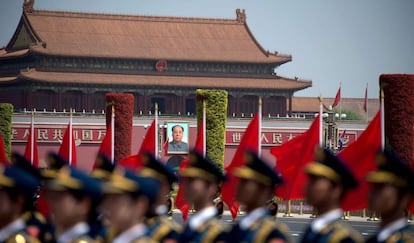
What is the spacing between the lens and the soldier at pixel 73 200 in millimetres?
7188

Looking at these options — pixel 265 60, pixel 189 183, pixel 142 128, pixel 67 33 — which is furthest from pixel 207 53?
pixel 189 183

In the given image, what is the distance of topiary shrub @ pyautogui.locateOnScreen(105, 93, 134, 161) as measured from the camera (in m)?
42.4

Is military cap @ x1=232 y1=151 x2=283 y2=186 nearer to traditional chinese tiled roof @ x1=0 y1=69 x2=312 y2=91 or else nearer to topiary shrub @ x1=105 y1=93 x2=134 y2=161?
topiary shrub @ x1=105 y1=93 x2=134 y2=161

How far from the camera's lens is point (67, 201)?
7195mm

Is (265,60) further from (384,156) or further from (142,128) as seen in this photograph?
(384,156)

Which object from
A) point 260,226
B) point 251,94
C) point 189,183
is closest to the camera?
point 260,226

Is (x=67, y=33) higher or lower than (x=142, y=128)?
higher

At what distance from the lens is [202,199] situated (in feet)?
27.8

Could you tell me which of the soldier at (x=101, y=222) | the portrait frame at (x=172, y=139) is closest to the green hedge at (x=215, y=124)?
the portrait frame at (x=172, y=139)

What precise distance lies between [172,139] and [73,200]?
49554mm

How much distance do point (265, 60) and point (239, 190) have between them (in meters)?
60.4

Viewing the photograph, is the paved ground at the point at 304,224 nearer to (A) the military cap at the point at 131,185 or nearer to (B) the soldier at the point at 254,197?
(B) the soldier at the point at 254,197

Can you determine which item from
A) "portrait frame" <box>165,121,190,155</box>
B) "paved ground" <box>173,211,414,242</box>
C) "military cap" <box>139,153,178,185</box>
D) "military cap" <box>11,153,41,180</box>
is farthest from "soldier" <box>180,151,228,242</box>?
"portrait frame" <box>165,121,190,155</box>

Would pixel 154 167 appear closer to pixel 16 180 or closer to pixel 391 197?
pixel 16 180
